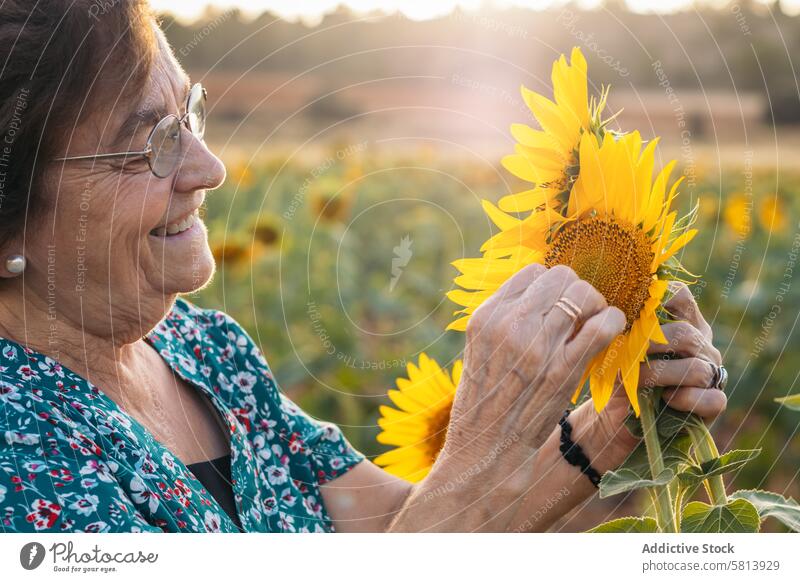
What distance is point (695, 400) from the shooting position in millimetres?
1028

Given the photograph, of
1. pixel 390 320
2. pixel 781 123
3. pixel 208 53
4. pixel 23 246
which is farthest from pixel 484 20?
pixel 781 123

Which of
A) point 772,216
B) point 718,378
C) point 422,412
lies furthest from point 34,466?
point 772,216

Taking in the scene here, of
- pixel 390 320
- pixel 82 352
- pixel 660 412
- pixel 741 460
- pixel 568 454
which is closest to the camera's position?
pixel 741 460

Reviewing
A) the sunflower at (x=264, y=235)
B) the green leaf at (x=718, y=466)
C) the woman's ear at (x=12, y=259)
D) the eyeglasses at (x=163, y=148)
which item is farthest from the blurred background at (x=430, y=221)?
the green leaf at (x=718, y=466)

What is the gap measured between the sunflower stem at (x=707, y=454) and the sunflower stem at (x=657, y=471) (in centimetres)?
4

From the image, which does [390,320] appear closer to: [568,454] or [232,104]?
[568,454]

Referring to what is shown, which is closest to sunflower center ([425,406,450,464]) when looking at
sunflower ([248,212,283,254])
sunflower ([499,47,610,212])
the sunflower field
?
sunflower ([499,47,610,212])

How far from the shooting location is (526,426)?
1096mm

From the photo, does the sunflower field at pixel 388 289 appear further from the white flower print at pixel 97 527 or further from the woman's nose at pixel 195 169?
the white flower print at pixel 97 527

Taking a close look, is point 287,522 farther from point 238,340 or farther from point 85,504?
point 85,504

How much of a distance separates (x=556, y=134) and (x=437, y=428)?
61cm

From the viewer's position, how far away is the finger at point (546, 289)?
1.01m

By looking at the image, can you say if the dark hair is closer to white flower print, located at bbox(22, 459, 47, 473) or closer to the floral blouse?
the floral blouse
